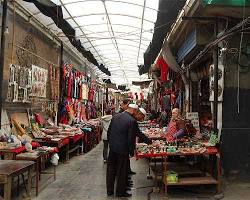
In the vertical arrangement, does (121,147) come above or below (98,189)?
above

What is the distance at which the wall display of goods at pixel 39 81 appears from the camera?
442 inches

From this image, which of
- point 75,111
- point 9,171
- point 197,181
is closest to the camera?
point 9,171

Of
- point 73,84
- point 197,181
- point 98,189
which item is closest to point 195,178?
point 197,181

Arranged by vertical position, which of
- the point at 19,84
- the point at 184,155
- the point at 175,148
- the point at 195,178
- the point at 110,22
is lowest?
the point at 195,178

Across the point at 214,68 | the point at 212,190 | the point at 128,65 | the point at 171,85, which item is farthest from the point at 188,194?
the point at 128,65

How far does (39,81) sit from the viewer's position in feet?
38.9

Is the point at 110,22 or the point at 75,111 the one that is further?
the point at 75,111

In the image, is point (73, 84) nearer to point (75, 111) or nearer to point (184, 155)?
point (75, 111)

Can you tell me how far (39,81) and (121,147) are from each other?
507cm

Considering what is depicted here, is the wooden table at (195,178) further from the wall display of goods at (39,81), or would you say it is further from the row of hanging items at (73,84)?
the row of hanging items at (73,84)

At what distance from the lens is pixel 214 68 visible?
8.75 metres

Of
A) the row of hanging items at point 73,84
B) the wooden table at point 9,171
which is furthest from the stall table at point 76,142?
the wooden table at point 9,171

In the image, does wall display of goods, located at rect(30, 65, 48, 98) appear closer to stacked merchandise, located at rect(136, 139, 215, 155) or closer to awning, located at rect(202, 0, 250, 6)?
stacked merchandise, located at rect(136, 139, 215, 155)

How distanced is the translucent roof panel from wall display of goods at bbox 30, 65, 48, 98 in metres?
1.76
